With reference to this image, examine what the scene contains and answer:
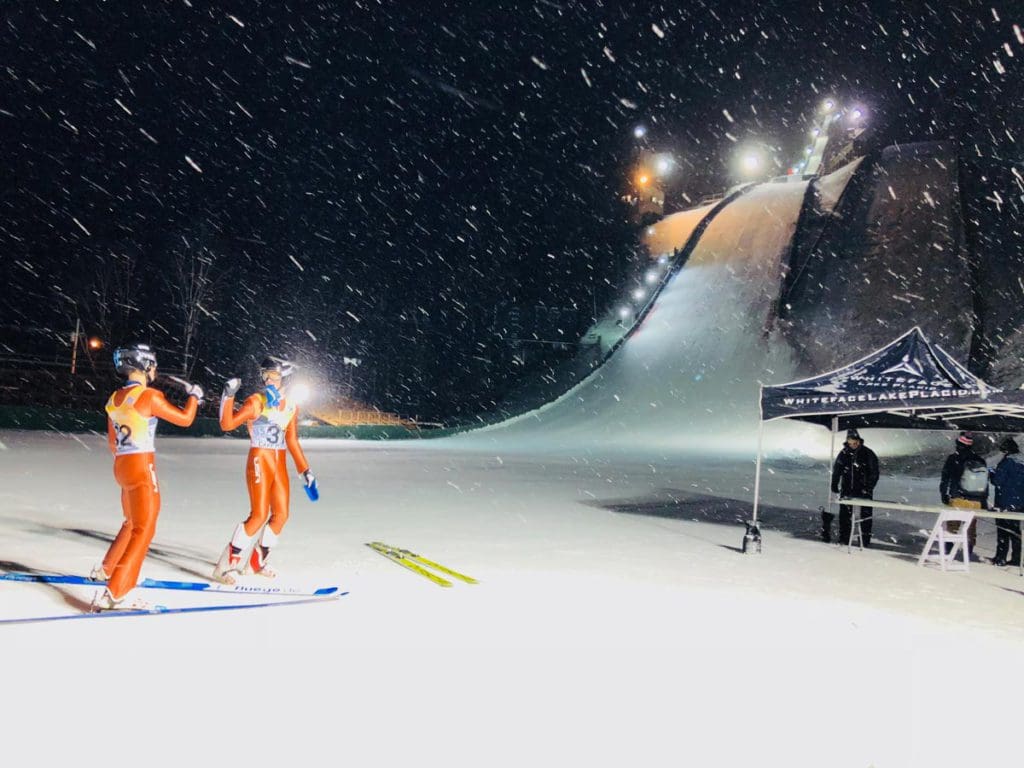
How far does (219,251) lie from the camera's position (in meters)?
54.0

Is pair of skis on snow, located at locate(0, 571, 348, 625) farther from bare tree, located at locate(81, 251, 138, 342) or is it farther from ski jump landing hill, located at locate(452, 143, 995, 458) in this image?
bare tree, located at locate(81, 251, 138, 342)

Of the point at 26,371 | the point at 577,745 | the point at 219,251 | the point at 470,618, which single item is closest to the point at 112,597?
the point at 470,618

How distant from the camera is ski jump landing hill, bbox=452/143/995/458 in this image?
125 ft

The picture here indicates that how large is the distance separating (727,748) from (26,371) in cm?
4283

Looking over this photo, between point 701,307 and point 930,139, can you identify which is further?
point 930,139

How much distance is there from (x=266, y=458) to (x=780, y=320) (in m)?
41.9

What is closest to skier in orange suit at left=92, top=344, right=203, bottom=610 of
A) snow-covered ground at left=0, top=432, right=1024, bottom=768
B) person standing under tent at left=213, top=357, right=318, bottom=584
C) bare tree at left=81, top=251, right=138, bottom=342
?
snow-covered ground at left=0, top=432, right=1024, bottom=768

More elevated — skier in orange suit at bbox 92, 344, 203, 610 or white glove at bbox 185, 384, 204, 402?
white glove at bbox 185, 384, 204, 402

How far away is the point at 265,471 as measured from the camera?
7324 mm

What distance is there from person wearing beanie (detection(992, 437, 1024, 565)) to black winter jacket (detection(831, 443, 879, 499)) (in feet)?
5.38

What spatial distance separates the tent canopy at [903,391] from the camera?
32.9 ft

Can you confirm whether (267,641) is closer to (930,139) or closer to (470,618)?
(470,618)

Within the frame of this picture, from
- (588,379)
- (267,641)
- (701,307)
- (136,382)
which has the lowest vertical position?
(267,641)

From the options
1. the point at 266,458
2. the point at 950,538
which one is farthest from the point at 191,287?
the point at 950,538
